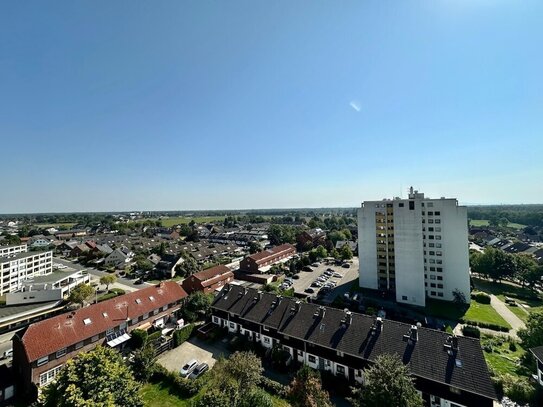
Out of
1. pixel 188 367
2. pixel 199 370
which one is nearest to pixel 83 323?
pixel 188 367

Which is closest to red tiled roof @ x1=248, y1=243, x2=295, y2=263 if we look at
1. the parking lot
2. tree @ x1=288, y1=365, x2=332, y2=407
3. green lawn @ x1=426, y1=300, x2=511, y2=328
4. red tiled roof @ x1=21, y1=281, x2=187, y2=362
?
the parking lot

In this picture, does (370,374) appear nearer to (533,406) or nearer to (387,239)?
(533,406)

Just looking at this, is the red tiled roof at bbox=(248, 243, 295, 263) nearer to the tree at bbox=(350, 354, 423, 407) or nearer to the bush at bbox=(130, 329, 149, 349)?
the bush at bbox=(130, 329, 149, 349)

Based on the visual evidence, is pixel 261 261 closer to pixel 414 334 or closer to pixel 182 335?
pixel 182 335

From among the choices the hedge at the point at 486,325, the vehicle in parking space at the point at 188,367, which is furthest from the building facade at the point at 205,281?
the hedge at the point at 486,325

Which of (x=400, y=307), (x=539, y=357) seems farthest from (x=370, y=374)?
(x=400, y=307)

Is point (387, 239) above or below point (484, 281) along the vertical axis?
above
